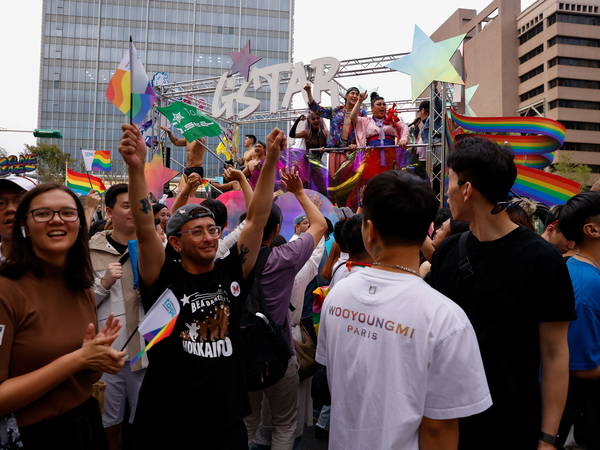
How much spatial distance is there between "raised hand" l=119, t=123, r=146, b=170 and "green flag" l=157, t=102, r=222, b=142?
424 centimetres

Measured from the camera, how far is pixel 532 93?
55625 millimetres

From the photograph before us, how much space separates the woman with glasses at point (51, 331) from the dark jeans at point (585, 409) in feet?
6.73

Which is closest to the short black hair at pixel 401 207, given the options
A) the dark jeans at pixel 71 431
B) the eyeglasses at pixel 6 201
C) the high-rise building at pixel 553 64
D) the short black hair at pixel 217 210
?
the dark jeans at pixel 71 431

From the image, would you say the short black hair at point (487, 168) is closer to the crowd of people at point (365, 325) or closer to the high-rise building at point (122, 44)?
the crowd of people at point (365, 325)

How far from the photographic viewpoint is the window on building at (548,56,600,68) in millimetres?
52312

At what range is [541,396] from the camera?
6.10 ft

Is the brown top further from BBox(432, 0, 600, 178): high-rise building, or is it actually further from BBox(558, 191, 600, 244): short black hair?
BBox(432, 0, 600, 178): high-rise building

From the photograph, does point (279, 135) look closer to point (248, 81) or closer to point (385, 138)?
point (385, 138)

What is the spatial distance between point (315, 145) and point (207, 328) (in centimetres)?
699

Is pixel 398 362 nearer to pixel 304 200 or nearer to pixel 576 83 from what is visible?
pixel 304 200

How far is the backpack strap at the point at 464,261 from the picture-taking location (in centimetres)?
196

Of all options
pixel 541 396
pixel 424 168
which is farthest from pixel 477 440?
pixel 424 168

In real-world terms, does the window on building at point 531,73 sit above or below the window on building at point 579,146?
above

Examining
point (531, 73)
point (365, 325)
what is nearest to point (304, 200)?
point (365, 325)
